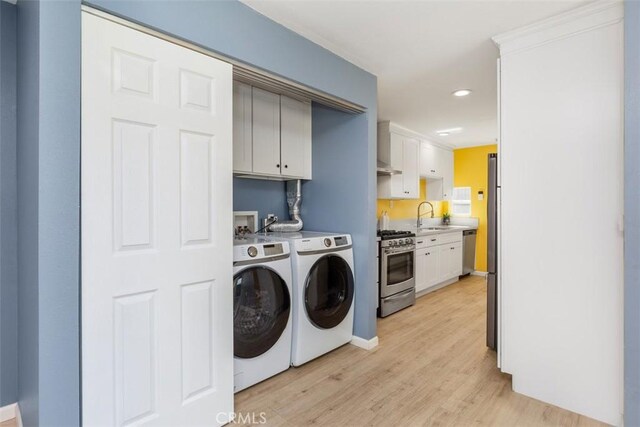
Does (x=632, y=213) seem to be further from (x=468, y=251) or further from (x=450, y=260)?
(x=468, y=251)

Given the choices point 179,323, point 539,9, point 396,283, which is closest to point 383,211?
point 396,283

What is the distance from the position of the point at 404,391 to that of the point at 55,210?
2.20 meters

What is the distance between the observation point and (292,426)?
184cm

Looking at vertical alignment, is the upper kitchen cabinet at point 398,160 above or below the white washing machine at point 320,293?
above

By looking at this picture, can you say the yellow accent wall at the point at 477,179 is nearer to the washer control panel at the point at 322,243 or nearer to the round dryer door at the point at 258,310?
the washer control panel at the point at 322,243

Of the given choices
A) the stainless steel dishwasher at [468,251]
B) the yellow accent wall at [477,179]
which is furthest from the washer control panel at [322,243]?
the yellow accent wall at [477,179]

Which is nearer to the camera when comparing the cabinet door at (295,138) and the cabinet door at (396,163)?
the cabinet door at (295,138)

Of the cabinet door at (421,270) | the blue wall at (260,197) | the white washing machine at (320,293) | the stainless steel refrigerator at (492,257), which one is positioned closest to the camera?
the white washing machine at (320,293)

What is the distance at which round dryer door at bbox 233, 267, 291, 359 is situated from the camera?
2057 millimetres

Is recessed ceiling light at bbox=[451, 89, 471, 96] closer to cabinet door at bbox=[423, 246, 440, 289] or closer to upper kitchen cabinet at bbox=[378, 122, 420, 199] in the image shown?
upper kitchen cabinet at bbox=[378, 122, 420, 199]

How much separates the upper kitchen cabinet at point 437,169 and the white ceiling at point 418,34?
1.76 meters

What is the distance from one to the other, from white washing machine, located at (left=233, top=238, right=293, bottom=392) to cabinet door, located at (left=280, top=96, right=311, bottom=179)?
3.13 ft

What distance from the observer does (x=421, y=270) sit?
442 cm

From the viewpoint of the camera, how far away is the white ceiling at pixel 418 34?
192 cm
